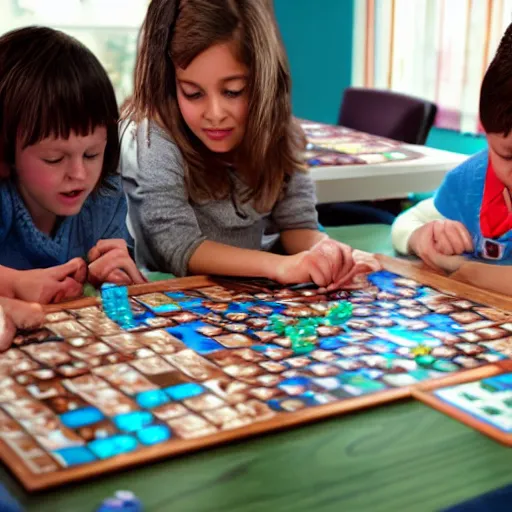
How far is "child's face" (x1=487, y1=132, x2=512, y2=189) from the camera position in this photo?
1.15m

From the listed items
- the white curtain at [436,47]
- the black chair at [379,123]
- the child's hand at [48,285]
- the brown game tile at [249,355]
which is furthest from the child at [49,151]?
the white curtain at [436,47]

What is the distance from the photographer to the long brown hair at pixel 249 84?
4.71 feet

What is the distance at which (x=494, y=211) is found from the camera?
1436 millimetres

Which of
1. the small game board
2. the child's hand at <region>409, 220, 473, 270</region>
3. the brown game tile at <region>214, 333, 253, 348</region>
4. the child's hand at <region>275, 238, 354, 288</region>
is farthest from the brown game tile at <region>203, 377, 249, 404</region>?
the small game board

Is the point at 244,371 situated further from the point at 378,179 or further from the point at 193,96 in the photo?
the point at 378,179

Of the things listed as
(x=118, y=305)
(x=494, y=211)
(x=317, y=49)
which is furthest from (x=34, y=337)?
(x=317, y=49)

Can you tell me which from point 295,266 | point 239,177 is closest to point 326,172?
point 239,177

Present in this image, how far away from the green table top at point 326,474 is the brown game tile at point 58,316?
0.36 metres

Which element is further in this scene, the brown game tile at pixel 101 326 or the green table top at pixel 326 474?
the brown game tile at pixel 101 326

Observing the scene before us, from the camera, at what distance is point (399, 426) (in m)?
0.78

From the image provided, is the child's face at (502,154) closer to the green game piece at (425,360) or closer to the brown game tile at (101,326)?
the green game piece at (425,360)

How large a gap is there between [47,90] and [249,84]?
1.21 ft

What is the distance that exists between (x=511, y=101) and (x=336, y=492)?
2.22 feet

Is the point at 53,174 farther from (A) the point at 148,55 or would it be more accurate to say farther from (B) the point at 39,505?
(B) the point at 39,505
